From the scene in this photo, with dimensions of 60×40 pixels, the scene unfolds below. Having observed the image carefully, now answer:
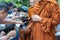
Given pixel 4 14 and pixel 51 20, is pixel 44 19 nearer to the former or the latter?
pixel 51 20

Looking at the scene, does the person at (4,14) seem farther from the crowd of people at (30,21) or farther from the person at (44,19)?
the person at (44,19)

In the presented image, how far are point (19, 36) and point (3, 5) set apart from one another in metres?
0.23

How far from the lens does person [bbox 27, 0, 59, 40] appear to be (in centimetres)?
126

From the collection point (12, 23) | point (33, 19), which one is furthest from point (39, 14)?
point (12, 23)

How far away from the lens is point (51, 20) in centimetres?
126

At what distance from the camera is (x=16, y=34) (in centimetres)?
136

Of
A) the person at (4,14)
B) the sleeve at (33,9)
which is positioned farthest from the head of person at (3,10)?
the sleeve at (33,9)

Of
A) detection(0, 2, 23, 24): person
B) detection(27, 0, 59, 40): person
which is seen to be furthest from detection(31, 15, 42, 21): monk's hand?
detection(0, 2, 23, 24): person

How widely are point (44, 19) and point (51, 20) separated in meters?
0.04

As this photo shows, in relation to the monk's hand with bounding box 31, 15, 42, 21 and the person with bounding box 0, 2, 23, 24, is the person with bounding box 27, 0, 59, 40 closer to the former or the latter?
the monk's hand with bounding box 31, 15, 42, 21

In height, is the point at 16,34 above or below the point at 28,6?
below

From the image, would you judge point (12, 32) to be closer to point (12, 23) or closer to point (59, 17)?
point (12, 23)

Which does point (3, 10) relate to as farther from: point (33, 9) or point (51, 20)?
point (51, 20)

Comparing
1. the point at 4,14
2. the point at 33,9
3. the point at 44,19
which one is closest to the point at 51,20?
the point at 44,19
